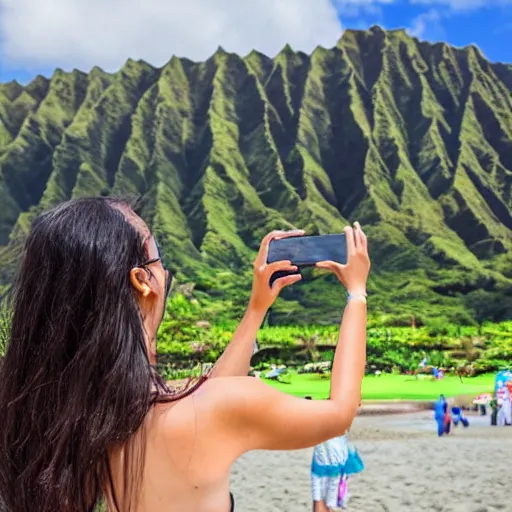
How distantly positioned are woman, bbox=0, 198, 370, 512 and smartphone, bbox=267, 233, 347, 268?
8.6 inches

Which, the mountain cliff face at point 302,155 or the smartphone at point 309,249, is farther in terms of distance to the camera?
the mountain cliff face at point 302,155

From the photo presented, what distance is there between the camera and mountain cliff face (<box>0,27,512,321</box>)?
43.8 metres

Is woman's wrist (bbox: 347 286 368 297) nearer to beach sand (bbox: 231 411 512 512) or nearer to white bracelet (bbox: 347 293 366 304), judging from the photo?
white bracelet (bbox: 347 293 366 304)

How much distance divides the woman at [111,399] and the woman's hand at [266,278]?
1.17 feet

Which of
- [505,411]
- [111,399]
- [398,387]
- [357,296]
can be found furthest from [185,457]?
[398,387]

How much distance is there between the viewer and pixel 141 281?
132cm

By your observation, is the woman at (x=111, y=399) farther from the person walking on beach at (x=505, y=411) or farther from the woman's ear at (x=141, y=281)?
the person walking on beach at (x=505, y=411)

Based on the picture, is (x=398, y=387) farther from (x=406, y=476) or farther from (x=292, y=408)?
(x=292, y=408)

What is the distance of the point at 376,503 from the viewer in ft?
25.9

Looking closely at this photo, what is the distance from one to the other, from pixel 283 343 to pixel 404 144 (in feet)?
101

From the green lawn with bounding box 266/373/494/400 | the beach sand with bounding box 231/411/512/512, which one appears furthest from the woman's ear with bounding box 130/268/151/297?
the green lawn with bounding box 266/373/494/400

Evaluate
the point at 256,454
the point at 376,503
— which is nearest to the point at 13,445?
the point at 376,503

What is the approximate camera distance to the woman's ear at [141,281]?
1.31 meters

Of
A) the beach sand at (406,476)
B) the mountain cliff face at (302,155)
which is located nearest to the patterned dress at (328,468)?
the beach sand at (406,476)
